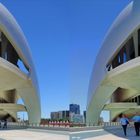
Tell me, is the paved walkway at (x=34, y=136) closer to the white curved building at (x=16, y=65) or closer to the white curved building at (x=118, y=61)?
the white curved building at (x=16, y=65)

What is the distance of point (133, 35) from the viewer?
64.4ft

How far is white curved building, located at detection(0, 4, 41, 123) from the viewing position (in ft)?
61.4

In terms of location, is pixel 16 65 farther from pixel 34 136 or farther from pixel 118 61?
pixel 34 136

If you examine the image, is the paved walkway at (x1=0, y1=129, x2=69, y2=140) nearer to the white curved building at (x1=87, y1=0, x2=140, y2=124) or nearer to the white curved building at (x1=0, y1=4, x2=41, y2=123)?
the white curved building at (x1=0, y1=4, x2=41, y2=123)

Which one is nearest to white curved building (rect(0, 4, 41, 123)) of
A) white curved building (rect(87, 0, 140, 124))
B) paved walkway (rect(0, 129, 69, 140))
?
paved walkway (rect(0, 129, 69, 140))

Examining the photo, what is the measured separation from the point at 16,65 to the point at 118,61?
327 inches

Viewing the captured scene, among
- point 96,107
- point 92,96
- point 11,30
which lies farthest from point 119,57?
point 11,30

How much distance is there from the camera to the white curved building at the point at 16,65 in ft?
61.4

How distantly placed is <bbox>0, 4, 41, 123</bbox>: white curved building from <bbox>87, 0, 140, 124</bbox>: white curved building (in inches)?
216

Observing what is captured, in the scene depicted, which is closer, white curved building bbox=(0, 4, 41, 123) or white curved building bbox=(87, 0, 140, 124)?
white curved building bbox=(87, 0, 140, 124)

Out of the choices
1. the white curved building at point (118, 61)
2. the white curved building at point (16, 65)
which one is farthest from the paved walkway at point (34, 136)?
the white curved building at point (118, 61)

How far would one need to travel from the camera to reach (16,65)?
24344 millimetres

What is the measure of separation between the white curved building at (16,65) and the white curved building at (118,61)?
5.48 m

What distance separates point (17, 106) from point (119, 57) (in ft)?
49.3
